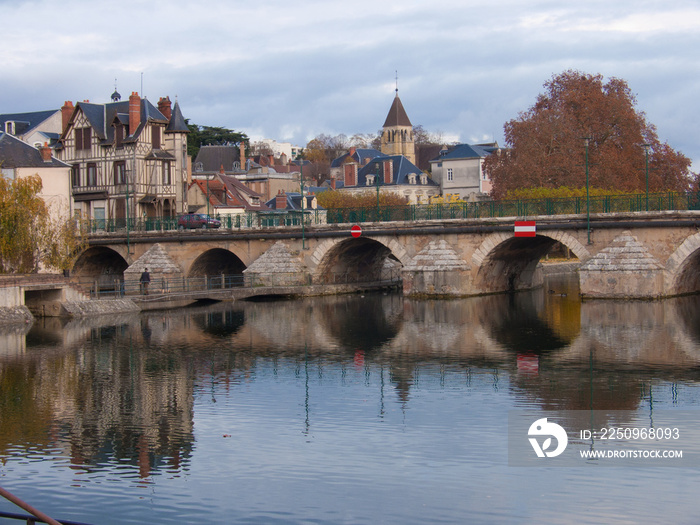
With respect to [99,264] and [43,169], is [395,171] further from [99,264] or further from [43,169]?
[43,169]

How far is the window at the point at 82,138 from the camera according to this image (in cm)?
5478

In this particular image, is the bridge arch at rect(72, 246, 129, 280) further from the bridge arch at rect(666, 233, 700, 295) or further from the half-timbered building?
the bridge arch at rect(666, 233, 700, 295)

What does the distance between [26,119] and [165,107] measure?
11556 millimetres

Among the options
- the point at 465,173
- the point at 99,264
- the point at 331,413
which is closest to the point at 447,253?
the point at 331,413

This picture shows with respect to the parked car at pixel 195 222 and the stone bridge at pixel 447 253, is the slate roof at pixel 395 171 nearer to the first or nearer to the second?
the stone bridge at pixel 447 253

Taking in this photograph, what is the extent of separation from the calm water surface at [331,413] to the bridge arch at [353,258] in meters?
12.0

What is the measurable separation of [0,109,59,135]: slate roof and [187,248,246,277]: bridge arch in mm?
18181

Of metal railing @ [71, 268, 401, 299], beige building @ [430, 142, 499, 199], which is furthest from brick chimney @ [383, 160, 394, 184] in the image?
metal railing @ [71, 268, 401, 299]

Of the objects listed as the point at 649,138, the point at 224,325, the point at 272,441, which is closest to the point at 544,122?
the point at 649,138

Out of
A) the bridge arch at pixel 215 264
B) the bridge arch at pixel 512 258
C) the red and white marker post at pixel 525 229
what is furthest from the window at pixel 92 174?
the red and white marker post at pixel 525 229

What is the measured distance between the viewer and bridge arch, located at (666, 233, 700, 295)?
114 feet

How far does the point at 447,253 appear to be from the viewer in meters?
40.3

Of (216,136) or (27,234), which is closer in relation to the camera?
(27,234)

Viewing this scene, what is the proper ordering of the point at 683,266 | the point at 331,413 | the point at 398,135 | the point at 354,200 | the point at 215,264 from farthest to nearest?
the point at 398,135 → the point at 354,200 → the point at 215,264 → the point at 683,266 → the point at 331,413
